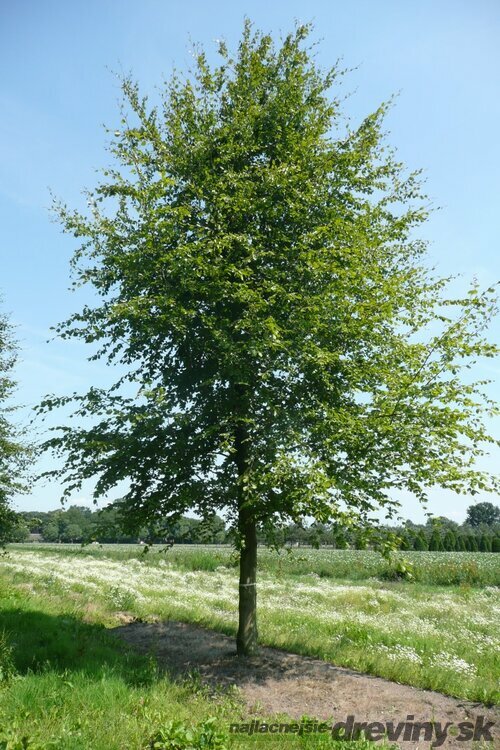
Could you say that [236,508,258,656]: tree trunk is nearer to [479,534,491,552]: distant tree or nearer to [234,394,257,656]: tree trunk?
[234,394,257,656]: tree trunk

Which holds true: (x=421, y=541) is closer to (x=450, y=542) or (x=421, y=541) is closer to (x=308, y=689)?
(x=308, y=689)

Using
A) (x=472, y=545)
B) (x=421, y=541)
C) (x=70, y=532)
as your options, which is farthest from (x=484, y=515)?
(x=421, y=541)

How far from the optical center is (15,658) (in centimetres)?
998

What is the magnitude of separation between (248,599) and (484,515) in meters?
205

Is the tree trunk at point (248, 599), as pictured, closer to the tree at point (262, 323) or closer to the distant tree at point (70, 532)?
the tree at point (262, 323)

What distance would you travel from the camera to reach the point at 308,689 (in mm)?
9867

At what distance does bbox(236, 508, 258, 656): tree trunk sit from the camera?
1187 centimetres

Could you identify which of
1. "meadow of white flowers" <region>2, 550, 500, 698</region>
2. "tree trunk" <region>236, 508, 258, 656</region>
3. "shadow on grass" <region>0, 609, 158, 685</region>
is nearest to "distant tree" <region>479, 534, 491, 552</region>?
"meadow of white flowers" <region>2, 550, 500, 698</region>

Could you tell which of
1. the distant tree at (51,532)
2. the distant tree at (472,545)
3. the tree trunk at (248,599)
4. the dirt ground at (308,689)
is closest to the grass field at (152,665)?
the dirt ground at (308,689)

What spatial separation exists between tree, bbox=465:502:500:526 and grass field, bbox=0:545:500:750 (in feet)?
611

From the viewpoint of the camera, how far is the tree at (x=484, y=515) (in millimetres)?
192875

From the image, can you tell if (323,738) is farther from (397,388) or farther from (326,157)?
(326,157)

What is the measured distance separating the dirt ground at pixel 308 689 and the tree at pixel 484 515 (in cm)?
20082

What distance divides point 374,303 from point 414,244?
369 cm
